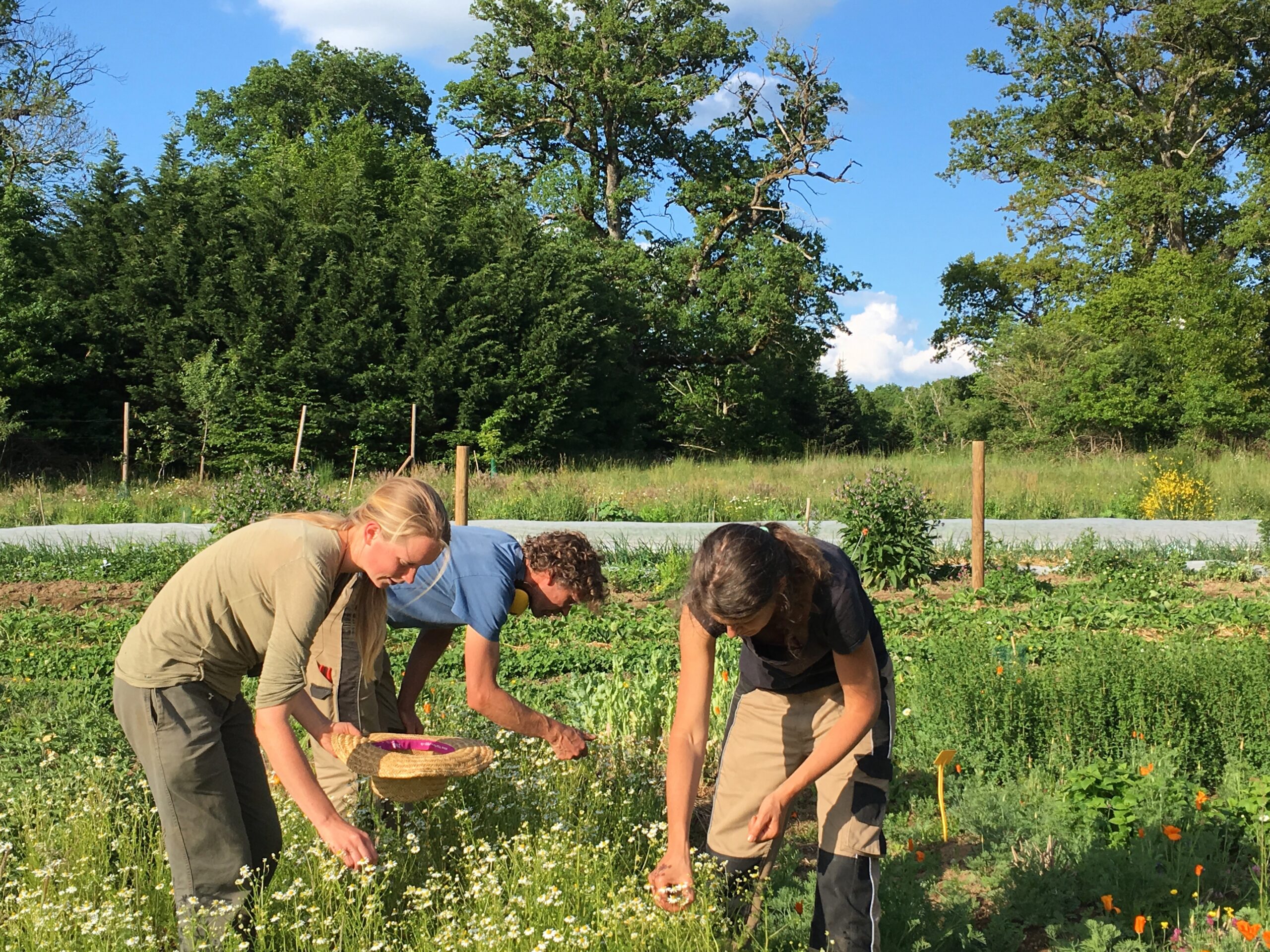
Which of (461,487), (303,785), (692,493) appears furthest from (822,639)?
(692,493)

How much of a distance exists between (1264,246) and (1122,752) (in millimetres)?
30141

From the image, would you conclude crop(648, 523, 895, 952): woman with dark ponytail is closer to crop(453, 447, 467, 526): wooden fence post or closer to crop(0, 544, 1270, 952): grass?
crop(0, 544, 1270, 952): grass

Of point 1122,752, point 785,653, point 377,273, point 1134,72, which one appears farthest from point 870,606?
point 1134,72

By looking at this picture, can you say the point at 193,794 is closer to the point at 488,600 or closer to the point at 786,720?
the point at 488,600

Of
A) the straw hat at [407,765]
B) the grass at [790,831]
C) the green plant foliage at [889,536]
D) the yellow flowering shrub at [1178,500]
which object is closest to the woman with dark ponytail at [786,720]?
the grass at [790,831]

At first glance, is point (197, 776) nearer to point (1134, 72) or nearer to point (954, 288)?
point (1134, 72)

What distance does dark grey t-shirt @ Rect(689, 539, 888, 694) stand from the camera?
247 cm

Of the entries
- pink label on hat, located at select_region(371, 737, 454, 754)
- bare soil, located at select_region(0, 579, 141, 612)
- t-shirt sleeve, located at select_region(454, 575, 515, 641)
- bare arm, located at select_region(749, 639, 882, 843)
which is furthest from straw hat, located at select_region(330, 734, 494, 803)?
bare soil, located at select_region(0, 579, 141, 612)

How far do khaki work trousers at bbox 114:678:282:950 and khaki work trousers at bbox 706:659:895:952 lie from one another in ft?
3.93

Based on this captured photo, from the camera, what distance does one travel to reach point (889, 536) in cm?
923

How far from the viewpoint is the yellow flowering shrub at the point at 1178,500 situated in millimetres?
14812

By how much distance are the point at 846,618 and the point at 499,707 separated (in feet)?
3.91

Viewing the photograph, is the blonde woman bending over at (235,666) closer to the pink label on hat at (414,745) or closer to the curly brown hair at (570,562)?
the pink label on hat at (414,745)

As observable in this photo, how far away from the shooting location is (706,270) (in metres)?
30.2
